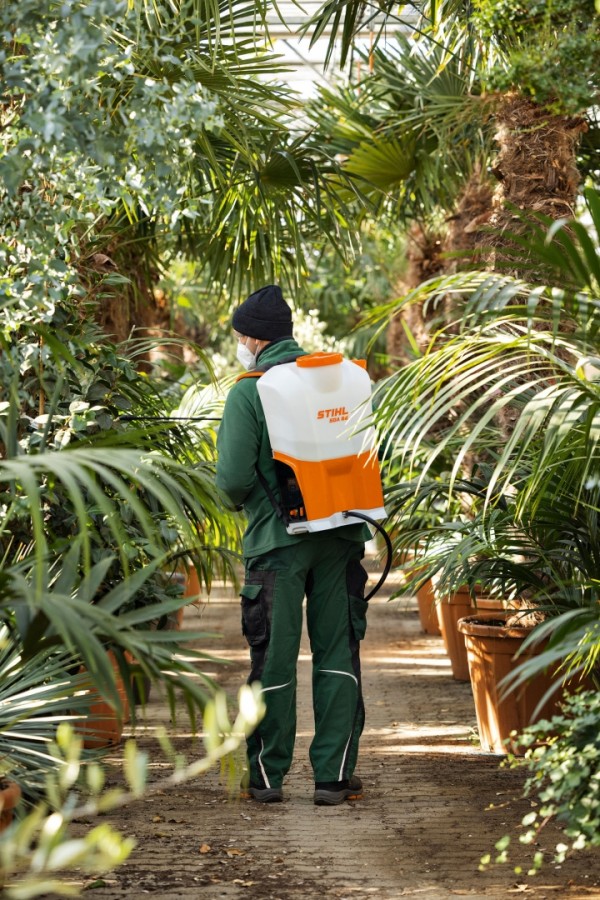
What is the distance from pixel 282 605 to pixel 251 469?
1.57 ft

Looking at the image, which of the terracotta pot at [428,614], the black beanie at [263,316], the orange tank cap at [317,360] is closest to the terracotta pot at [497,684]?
the orange tank cap at [317,360]

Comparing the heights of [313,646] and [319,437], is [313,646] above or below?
below

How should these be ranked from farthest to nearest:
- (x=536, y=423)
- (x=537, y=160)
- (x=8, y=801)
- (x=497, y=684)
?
(x=537, y=160), (x=497, y=684), (x=536, y=423), (x=8, y=801)

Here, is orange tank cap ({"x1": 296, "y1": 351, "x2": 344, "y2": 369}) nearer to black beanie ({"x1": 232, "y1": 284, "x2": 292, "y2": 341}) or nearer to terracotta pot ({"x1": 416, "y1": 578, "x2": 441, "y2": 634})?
black beanie ({"x1": 232, "y1": 284, "x2": 292, "y2": 341})

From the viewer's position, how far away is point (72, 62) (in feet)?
9.04

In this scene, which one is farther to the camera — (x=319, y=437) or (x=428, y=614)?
(x=428, y=614)

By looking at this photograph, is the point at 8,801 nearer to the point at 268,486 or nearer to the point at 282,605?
the point at 282,605

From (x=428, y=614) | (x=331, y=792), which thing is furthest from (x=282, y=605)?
(x=428, y=614)

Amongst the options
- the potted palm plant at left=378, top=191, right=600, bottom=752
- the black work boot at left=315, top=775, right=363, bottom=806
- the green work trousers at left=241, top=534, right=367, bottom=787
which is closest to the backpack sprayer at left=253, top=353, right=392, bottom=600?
the green work trousers at left=241, top=534, right=367, bottom=787

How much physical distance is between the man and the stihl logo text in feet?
0.76

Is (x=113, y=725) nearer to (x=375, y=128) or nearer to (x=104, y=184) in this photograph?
(x=104, y=184)

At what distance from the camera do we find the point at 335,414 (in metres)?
3.84

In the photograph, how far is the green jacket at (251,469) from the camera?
384 centimetres

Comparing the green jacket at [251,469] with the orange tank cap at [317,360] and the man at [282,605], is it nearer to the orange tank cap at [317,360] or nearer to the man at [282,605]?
the man at [282,605]
